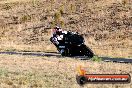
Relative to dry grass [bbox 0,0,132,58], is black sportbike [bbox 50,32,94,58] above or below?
above

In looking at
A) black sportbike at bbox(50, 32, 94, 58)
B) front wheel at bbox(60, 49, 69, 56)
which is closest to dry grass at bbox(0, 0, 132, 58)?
black sportbike at bbox(50, 32, 94, 58)

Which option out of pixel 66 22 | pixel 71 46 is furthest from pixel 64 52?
pixel 66 22

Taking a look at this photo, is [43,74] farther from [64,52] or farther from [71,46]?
[71,46]

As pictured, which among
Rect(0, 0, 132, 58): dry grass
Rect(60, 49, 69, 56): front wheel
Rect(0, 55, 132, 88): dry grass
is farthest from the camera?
Rect(0, 0, 132, 58): dry grass

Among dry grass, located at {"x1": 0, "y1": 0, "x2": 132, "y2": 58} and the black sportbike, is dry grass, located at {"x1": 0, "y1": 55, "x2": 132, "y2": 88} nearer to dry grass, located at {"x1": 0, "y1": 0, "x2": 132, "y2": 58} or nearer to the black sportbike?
the black sportbike

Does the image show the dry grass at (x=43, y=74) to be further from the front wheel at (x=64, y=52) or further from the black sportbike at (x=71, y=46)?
the black sportbike at (x=71, y=46)

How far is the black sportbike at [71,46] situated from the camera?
36219 millimetres

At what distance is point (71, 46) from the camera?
36.5m

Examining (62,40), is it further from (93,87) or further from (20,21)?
(20,21)

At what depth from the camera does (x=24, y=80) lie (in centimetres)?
2117

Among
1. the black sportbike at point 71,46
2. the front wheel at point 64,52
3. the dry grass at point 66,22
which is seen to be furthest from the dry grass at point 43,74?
the dry grass at point 66,22

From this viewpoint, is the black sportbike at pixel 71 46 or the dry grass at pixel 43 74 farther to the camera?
the black sportbike at pixel 71 46

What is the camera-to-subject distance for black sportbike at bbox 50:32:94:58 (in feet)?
119

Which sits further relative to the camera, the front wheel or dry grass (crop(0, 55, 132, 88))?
the front wheel
